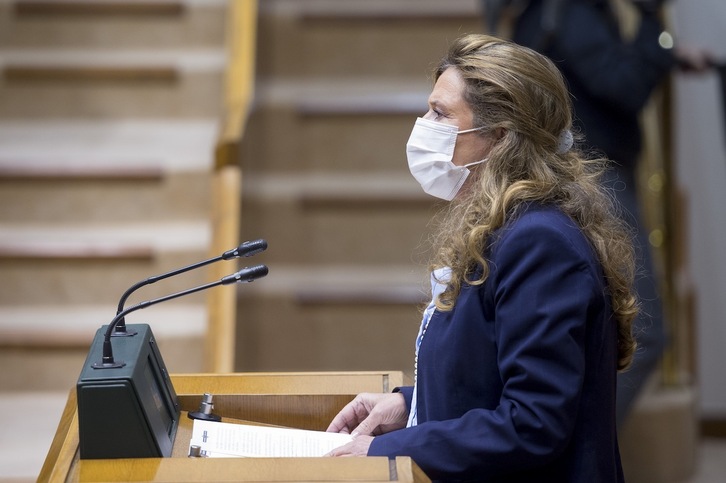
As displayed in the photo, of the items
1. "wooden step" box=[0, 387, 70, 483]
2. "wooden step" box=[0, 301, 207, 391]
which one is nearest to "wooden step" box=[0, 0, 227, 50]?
"wooden step" box=[0, 301, 207, 391]

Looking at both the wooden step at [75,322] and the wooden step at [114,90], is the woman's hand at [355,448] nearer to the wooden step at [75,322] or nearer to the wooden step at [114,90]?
the wooden step at [75,322]

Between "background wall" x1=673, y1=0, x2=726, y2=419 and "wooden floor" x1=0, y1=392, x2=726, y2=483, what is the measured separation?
8.60 ft

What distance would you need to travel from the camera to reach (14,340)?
3.51 meters

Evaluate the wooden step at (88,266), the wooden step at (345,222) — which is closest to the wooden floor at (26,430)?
the wooden step at (88,266)

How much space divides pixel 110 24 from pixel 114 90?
14.8 inches

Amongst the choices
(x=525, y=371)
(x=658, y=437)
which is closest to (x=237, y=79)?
(x=658, y=437)

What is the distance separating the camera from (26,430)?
10.4 ft

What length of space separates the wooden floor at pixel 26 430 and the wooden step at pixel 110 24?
1621 mm

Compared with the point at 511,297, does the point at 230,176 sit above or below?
below

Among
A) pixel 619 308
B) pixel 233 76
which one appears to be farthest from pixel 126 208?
pixel 619 308

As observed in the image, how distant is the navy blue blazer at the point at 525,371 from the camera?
4.68ft

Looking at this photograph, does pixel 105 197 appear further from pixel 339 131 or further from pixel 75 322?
pixel 339 131

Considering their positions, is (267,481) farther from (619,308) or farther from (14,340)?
(14,340)

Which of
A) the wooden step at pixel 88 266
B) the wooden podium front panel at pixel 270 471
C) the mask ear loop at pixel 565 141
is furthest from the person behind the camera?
the wooden step at pixel 88 266
